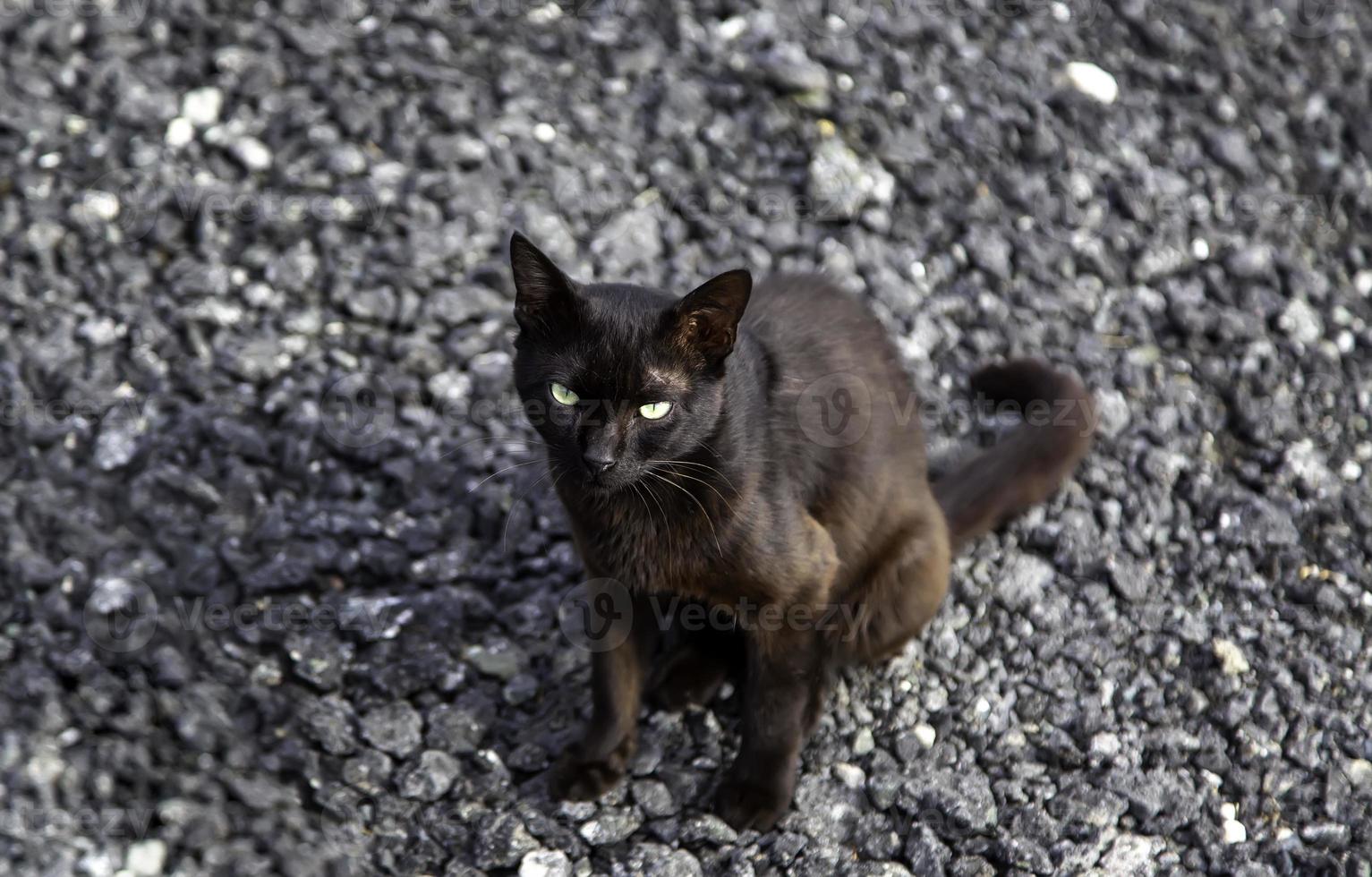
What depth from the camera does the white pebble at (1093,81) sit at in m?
4.64

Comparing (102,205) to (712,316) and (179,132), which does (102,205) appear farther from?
(712,316)

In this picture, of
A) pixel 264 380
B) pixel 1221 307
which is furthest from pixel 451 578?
pixel 1221 307

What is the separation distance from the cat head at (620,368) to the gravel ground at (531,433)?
93cm

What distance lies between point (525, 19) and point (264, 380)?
170 cm

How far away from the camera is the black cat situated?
2.66 m
